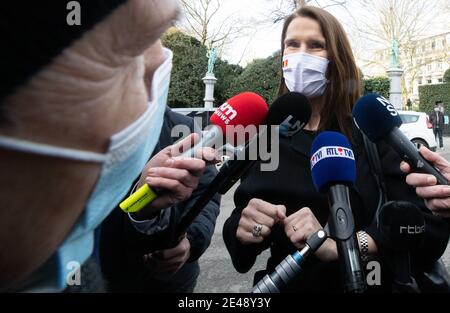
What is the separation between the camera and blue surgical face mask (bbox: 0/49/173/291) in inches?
18.5

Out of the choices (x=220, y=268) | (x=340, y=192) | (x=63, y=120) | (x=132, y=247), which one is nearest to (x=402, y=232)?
(x=340, y=192)

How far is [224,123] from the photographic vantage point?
764 millimetres

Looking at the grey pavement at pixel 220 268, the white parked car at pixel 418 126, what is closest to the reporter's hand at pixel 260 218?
the grey pavement at pixel 220 268

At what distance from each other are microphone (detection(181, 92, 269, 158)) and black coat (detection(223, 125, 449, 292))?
25 cm

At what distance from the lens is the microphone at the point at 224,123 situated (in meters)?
0.61

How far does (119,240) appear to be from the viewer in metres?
0.69

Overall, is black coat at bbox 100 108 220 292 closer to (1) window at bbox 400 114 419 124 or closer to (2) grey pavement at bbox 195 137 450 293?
(2) grey pavement at bbox 195 137 450 293

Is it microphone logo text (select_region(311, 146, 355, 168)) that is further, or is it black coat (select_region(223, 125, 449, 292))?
black coat (select_region(223, 125, 449, 292))

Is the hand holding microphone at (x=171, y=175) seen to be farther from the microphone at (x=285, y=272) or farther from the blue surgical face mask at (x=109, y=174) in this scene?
the microphone at (x=285, y=272)

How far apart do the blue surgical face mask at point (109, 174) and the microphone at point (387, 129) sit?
546 millimetres

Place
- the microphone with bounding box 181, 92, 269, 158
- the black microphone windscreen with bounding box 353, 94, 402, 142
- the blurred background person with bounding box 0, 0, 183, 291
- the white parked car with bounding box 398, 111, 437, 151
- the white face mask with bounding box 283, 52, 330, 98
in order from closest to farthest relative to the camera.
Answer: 1. the blurred background person with bounding box 0, 0, 183, 291
2. the microphone with bounding box 181, 92, 269, 158
3. the black microphone windscreen with bounding box 353, 94, 402, 142
4. the white face mask with bounding box 283, 52, 330, 98
5. the white parked car with bounding box 398, 111, 437, 151

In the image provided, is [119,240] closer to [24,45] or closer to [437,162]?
[24,45]

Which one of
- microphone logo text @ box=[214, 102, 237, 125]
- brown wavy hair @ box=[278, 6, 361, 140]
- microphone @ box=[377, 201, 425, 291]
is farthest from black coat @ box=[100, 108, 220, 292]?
brown wavy hair @ box=[278, 6, 361, 140]

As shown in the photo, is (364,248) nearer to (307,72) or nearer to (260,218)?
(260,218)
